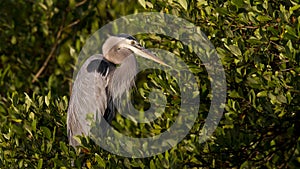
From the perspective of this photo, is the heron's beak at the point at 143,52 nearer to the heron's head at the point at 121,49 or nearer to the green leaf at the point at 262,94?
the heron's head at the point at 121,49

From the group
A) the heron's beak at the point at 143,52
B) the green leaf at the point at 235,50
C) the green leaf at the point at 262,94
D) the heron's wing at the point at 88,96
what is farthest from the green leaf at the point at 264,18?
the heron's wing at the point at 88,96

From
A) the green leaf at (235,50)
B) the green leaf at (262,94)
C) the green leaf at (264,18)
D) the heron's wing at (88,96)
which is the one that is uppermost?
the green leaf at (264,18)

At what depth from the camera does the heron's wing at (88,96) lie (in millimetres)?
4621

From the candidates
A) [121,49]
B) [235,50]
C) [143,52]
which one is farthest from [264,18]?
[121,49]

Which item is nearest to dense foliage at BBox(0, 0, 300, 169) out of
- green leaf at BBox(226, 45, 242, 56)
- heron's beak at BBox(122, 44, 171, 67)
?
green leaf at BBox(226, 45, 242, 56)

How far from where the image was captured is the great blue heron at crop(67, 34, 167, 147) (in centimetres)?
461

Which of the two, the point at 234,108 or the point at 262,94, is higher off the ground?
the point at 262,94

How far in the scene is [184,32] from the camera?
383 cm

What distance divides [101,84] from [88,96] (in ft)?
0.42

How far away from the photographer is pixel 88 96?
4.66 metres

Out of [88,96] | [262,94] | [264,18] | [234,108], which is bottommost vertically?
[88,96]

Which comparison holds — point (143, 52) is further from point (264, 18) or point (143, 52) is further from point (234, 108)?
point (264, 18)

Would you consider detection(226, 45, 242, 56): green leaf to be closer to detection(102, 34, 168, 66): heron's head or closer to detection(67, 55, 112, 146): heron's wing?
detection(102, 34, 168, 66): heron's head

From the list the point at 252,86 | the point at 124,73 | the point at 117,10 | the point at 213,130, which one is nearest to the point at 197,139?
the point at 213,130
